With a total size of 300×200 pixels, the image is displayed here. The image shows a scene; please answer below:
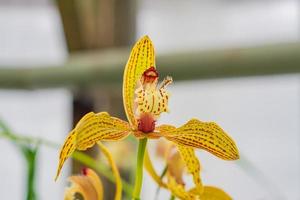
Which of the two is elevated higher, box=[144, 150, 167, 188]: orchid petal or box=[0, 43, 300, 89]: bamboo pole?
box=[0, 43, 300, 89]: bamboo pole

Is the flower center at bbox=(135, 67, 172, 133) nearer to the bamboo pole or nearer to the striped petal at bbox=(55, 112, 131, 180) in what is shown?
the striped petal at bbox=(55, 112, 131, 180)

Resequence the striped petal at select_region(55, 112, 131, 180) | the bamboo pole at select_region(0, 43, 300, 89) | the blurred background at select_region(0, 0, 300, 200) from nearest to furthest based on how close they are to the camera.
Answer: the striped petal at select_region(55, 112, 131, 180), the bamboo pole at select_region(0, 43, 300, 89), the blurred background at select_region(0, 0, 300, 200)

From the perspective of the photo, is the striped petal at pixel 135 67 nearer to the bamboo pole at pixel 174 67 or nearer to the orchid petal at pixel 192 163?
the orchid petal at pixel 192 163

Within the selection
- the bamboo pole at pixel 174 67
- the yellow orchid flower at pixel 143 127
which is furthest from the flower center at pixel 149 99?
the bamboo pole at pixel 174 67

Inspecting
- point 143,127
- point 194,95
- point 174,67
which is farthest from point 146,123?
point 194,95

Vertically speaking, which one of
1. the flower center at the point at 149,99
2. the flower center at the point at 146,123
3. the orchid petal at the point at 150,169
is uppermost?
the flower center at the point at 149,99

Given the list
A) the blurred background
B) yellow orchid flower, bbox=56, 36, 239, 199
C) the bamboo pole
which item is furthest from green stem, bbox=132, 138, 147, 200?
the blurred background
